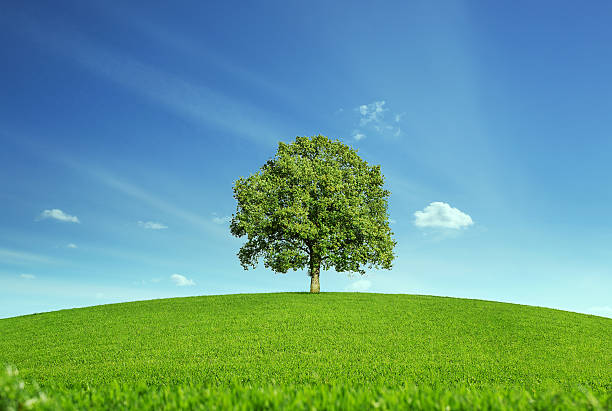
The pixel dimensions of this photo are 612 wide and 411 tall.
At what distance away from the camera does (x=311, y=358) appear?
1345 centimetres

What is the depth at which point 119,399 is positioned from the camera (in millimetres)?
5352

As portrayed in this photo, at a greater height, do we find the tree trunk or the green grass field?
the tree trunk

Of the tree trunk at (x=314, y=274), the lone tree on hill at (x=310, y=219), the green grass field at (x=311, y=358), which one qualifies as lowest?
the green grass field at (x=311, y=358)

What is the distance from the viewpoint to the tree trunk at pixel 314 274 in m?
32.8

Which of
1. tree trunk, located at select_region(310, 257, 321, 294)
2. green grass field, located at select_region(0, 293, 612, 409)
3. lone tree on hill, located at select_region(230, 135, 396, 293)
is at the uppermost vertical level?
lone tree on hill, located at select_region(230, 135, 396, 293)

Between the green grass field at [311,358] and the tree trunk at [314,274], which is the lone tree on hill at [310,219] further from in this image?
the green grass field at [311,358]

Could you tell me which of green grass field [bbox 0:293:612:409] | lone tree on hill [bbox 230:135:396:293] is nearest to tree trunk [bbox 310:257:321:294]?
lone tree on hill [bbox 230:135:396:293]

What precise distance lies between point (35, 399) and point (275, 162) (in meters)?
30.2

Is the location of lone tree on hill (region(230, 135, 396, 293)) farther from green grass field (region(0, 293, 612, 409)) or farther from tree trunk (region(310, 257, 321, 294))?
green grass field (region(0, 293, 612, 409))

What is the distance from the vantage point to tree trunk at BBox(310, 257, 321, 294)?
108ft

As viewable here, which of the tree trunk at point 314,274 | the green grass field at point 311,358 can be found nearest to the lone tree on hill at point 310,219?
the tree trunk at point 314,274

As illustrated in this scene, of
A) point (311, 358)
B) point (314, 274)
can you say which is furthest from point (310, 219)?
point (311, 358)

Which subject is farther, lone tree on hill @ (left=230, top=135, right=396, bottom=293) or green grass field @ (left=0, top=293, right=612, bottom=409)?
lone tree on hill @ (left=230, top=135, right=396, bottom=293)

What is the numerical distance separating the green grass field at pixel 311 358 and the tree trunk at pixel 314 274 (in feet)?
20.5
